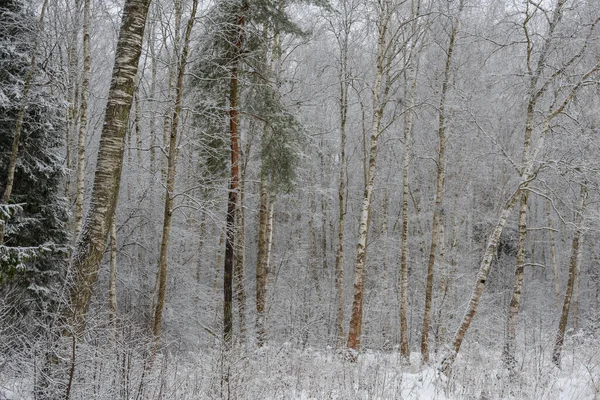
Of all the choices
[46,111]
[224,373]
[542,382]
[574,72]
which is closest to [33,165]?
[46,111]

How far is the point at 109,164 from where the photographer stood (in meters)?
4.35

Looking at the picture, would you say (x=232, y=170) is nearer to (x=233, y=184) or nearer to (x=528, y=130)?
(x=233, y=184)

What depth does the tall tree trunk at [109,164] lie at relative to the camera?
163 inches

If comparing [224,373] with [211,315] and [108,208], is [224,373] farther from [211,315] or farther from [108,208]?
[211,315]

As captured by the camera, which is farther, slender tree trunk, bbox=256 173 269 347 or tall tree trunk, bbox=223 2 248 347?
slender tree trunk, bbox=256 173 269 347

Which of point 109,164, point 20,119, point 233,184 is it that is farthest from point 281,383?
point 20,119

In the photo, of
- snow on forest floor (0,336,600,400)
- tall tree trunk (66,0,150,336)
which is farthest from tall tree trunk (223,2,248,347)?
tall tree trunk (66,0,150,336)

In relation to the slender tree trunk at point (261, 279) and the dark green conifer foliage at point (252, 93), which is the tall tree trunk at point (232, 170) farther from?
the slender tree trunk at point (261, 279)

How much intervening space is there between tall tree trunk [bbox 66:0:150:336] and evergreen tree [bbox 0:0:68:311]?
3414 millimetres

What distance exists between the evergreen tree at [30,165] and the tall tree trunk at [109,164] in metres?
3.41

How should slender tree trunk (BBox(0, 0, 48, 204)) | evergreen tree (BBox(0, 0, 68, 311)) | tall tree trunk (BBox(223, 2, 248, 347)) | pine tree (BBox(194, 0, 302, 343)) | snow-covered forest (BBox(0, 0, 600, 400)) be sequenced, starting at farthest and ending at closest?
pine tree (BBox(194, 0, 302, 343)) < tall tree trunk (BBox(223, 2, 248, 347)) < evergreen tree (BBox(0, 0, 68, 311)) < slender tree trunk (BBox(0, 0, 48, 204)) < snow-covered forest (BBox(0, 0, 600, 400))

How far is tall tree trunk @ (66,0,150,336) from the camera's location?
163 inches

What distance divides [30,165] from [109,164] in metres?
4.43

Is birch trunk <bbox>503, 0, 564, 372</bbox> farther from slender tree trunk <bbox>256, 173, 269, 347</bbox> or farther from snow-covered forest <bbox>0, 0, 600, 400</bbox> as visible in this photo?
slender tree trunk <bbox>256, 173, 269, 347</bbox>
